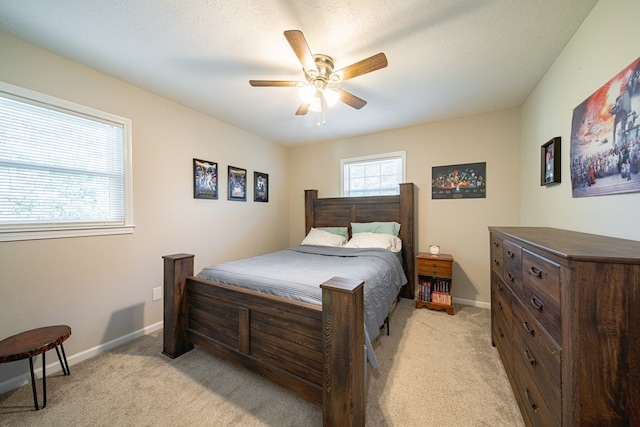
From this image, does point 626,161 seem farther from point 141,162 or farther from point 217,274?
point 141,162

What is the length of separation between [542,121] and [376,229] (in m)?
2.09

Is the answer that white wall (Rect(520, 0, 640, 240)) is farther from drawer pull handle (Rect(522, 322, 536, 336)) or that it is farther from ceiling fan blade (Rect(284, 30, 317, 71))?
ceiling fan blade (Rect(284, 30, 317, 71))

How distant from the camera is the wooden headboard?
3.32 meters

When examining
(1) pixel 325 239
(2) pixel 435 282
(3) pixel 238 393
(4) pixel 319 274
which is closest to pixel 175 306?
(3) pixel 238 393

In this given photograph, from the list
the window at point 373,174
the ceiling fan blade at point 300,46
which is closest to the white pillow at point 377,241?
the window at point 373,174

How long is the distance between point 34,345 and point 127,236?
1010 mm

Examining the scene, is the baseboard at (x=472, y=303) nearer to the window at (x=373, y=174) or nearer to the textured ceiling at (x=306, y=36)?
the window at (x=373, y=174)

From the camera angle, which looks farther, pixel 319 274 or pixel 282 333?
pixel 319 274

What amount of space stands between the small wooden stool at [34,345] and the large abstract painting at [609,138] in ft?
11.5

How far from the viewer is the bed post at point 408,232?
3.31 meters

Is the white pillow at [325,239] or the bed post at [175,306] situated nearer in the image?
the bed post at [175,306]

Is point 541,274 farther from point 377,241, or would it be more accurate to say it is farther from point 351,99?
point 377,241

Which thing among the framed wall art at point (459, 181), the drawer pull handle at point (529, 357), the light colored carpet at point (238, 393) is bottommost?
the light colored carpet at point (238, 393)

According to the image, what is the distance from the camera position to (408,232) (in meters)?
3.32
